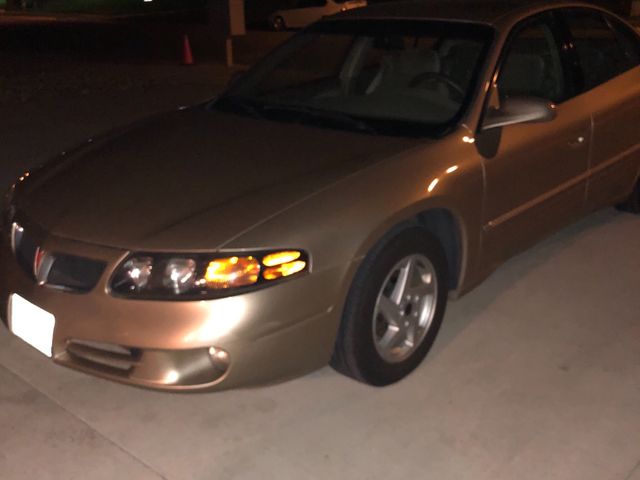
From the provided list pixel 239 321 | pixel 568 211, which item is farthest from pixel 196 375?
pixel 568 211

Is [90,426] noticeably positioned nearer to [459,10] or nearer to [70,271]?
[70,271]

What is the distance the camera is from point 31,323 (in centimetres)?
282

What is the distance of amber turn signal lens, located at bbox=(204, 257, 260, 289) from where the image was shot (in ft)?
8.47

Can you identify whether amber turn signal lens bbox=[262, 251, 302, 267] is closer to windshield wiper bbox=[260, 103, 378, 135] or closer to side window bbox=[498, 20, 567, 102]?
windshield wiper bbox=[260, 103, 378, 135]

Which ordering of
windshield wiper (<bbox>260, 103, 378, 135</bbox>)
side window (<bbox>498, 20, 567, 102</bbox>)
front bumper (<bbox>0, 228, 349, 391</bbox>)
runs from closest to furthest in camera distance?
front bumper (<bbox>0, 228, 349, 391</bbox>) < windshield wiper (<bbox>260, 103, 378, 135</bbox>) < side window (<bbox>498, 20, 567, 102</bbox>)

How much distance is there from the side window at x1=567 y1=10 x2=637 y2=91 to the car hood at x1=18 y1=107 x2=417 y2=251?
63.0 inches

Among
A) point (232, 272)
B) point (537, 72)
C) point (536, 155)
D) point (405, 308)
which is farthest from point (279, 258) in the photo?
point (537, 72)

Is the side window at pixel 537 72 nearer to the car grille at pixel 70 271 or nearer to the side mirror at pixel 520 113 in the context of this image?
the side mirror at pixel 520 113

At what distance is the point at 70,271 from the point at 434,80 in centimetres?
213

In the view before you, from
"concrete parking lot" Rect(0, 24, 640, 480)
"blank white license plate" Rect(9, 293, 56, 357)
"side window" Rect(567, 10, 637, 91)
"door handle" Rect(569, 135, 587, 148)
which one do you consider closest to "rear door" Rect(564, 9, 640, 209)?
"side window" Rect(567, 10, 637, 91)

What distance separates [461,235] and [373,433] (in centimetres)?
97

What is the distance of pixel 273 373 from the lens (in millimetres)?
2719

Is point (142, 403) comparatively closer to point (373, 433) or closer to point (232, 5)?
point (373, 433)

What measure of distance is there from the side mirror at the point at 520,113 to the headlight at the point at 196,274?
4.16 feet
